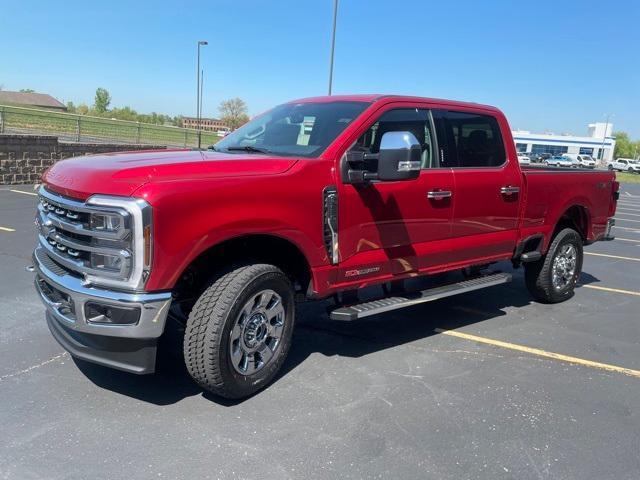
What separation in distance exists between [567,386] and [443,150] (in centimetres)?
219

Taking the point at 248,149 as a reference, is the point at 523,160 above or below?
below

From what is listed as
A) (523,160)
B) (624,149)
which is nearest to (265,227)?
(523,160)

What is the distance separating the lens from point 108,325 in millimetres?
3141

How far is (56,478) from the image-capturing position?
107 inches

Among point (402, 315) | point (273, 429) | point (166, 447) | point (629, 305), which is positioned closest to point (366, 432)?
point (273, 429)

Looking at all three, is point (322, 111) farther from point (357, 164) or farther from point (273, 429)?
point (273, 429)

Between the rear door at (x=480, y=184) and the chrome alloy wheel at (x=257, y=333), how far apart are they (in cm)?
198

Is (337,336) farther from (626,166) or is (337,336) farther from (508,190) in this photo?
(626,166)

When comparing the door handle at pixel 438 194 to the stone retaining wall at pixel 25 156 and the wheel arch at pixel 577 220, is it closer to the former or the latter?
the wheel arch at pixel 577 220

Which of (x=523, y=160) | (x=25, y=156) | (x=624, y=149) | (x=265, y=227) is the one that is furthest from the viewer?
(x=624, y=149)

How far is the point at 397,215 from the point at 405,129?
0.83 metres

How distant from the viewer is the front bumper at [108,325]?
3.09 meters

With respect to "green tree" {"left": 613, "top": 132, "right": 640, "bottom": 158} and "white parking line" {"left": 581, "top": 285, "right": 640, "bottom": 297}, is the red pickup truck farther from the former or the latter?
"green tree" {"left": 613, "top": 132, "right": 640, "bottom": 158}

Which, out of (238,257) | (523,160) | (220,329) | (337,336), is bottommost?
(337,336)
